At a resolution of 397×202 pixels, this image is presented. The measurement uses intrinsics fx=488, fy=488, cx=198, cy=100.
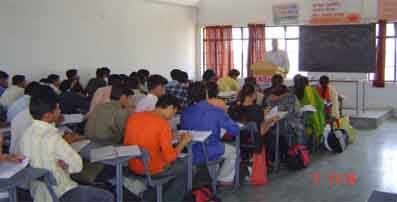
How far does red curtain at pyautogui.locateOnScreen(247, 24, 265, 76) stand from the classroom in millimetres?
24

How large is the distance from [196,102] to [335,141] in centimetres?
292

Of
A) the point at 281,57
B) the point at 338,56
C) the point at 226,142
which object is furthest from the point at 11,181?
the point at 338,56

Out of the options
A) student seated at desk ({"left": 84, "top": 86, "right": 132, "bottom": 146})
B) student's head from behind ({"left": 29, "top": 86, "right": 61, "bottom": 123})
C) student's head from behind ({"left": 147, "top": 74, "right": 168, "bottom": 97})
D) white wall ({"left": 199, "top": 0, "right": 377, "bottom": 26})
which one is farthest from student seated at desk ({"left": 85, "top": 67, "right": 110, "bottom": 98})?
white wall ({"left": 199, "top": 0, "right": 377, "bottom": 26})

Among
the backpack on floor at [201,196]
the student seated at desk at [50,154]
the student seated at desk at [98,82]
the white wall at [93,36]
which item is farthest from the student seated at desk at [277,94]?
the white wall at [93,36]

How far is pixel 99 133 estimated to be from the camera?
4.33m

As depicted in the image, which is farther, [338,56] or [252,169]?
[338,56]

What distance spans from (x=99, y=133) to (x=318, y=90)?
13.0 feet

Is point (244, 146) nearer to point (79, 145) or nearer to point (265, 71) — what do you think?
point (79, 145)

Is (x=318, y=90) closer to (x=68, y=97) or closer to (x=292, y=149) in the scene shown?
(x=292, y=149)

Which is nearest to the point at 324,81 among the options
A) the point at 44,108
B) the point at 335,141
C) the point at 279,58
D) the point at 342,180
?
the point at 335,141

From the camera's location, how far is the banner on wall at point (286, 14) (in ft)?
36.1

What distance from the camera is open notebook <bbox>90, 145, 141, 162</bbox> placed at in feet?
11.1

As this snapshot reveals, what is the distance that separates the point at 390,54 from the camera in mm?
10297

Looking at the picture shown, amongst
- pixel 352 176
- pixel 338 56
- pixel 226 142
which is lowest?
pixel 352 176
